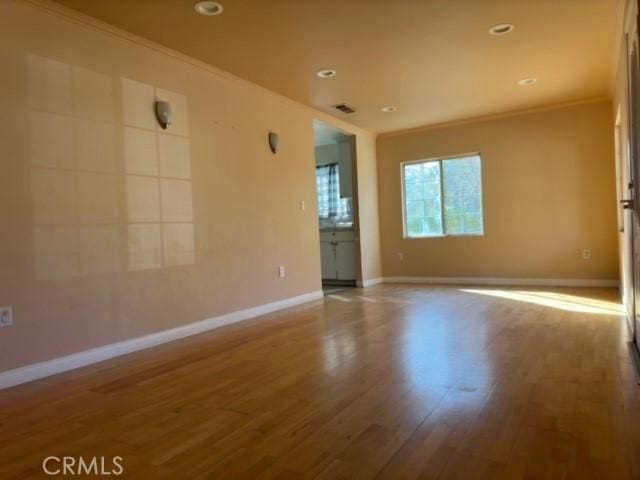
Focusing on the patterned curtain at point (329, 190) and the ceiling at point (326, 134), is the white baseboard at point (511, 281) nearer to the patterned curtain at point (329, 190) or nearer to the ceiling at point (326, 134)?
the patterned curtain at point (329, 190)

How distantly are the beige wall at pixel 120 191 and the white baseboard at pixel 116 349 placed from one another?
5cm

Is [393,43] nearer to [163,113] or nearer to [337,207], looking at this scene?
[163,113]

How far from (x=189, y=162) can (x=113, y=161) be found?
0.74m

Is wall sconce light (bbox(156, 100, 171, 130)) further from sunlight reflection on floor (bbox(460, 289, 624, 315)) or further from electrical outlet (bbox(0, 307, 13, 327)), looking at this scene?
sunlight reflection on floor (bbox(460, 289, 624, 315))

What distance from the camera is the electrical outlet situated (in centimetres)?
260

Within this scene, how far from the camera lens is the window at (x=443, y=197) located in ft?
21.5

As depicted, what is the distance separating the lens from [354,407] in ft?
6.91

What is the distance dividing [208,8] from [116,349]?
2.44 meters

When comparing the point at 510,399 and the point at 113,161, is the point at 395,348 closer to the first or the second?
the point at 510,399

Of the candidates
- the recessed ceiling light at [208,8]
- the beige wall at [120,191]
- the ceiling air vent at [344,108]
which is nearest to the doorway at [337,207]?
the ceiling air vent at [344,108]

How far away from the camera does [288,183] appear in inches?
204

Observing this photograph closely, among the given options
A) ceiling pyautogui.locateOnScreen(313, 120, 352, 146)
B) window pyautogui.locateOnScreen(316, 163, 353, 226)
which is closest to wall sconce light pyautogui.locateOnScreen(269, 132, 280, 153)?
ceiling pyautogui.locateOnScreen(313, 120, 352, 146)

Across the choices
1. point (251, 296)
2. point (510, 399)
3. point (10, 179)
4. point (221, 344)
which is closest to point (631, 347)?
point (510, 399)

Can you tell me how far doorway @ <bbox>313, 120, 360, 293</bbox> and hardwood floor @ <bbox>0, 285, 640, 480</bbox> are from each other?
3.16 metres
